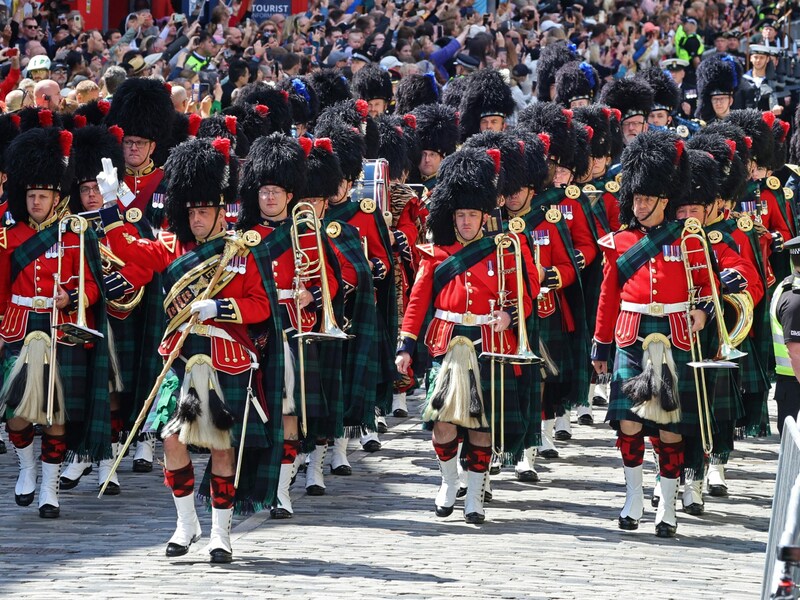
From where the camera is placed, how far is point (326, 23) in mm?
18000

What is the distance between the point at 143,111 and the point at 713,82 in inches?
208

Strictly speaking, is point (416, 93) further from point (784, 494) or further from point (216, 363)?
point (784, 494)

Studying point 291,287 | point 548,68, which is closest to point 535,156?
point 291,287

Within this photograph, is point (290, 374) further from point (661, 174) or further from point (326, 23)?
point (326, 23)

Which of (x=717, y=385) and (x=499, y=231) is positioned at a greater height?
(x=499, y=231)

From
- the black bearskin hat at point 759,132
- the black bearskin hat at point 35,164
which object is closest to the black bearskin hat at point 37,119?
the black bearskin hat at point 35,164

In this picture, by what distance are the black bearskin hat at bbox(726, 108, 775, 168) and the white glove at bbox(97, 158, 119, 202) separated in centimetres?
426

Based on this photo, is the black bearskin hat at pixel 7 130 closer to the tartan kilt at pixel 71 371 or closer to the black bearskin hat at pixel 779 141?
the tartan kilt at pixel 71 371

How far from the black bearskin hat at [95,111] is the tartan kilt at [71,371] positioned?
7.29ft

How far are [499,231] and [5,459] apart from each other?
120 inches

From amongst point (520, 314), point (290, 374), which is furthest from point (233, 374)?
point (520, 314)

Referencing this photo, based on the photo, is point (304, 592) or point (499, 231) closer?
point (304, 592)

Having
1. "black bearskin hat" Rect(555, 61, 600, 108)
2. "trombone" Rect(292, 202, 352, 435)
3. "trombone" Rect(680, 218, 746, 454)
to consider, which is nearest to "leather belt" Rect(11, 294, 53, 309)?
"trombone" Rect(292, 202, 352, 435)

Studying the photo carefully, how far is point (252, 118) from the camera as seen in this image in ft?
34.5
